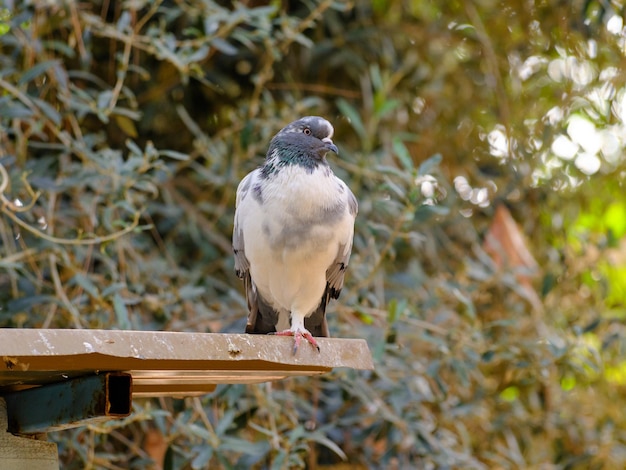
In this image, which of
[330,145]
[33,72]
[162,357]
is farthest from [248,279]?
[162,357]

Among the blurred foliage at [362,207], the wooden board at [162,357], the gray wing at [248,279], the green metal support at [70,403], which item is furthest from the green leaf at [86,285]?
the green metal support at [70,403]

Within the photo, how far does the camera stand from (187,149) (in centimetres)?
473

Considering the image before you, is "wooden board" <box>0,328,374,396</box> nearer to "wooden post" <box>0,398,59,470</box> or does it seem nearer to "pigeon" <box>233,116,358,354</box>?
"wooden post" <box>0,398,59,470</box>

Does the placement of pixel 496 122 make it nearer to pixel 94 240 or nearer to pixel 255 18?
pixel 255 18

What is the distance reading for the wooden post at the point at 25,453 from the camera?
7.72ft

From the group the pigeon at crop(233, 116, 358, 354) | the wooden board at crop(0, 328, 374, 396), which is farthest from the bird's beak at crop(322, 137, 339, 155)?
the wooden board at crop(0, 328, 374, 396)

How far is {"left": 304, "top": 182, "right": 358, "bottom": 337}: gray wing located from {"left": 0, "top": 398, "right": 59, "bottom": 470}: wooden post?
1.02 m

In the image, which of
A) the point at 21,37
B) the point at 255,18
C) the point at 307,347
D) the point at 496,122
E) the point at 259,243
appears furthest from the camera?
the point at 496,122

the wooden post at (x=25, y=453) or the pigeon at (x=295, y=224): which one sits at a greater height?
the pigeon at (x=295, y=224)

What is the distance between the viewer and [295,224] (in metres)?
2.82

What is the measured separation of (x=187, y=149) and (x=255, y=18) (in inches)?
42.3

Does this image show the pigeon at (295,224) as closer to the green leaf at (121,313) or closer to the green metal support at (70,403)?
the green leaf at (121,313)

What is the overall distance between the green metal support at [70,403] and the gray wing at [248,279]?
0.81 meters

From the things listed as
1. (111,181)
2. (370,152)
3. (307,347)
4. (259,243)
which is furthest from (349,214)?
(370,152)
